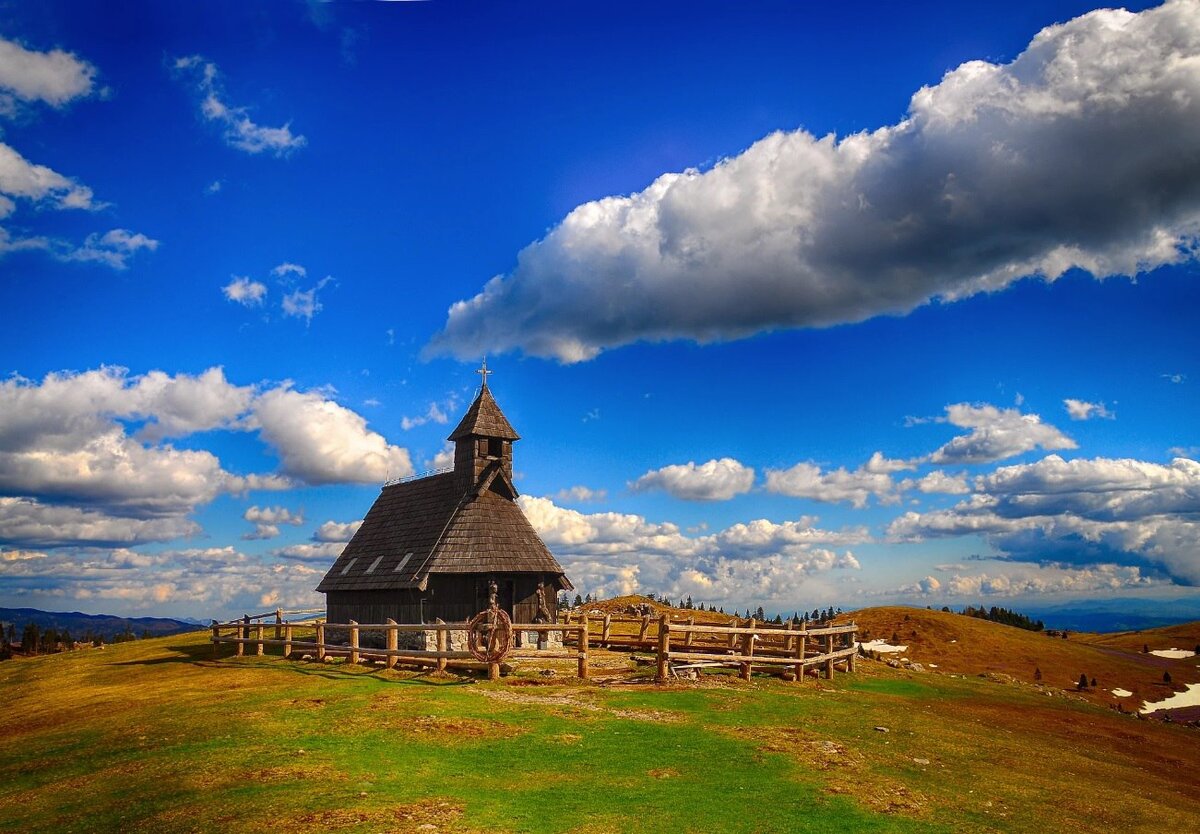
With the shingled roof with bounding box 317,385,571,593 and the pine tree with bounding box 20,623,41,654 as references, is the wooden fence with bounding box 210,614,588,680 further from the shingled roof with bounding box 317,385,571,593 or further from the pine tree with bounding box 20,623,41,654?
the pine tree with bounding box 20,623,41,654

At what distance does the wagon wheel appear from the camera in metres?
26.3

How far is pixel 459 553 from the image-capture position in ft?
127

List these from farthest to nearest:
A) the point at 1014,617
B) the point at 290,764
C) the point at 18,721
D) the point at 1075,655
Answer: the point at 1014,617, the point at 1075,655, the point at 18,721, the point at 290,764

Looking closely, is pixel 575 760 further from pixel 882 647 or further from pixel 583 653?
pixel 882 647

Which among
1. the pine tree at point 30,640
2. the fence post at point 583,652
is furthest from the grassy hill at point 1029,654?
the pine tree at point 30,640

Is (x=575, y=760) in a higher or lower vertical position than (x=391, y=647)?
lower

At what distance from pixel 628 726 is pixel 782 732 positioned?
3902 mm

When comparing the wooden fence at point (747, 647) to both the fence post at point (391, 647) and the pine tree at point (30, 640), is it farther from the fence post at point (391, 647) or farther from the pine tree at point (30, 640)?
the pine tree at point (30, 640)

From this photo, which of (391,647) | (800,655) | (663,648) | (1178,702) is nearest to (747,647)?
(800,655)

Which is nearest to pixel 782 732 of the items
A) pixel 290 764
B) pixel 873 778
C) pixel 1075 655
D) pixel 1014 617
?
pixel 873 778

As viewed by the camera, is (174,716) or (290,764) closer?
(290,764)

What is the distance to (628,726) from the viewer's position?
19.6 meters

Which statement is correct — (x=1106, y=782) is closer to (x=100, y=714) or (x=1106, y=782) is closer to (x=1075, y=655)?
(x=100, y=714)

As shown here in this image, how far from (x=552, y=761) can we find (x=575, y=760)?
489 mm
